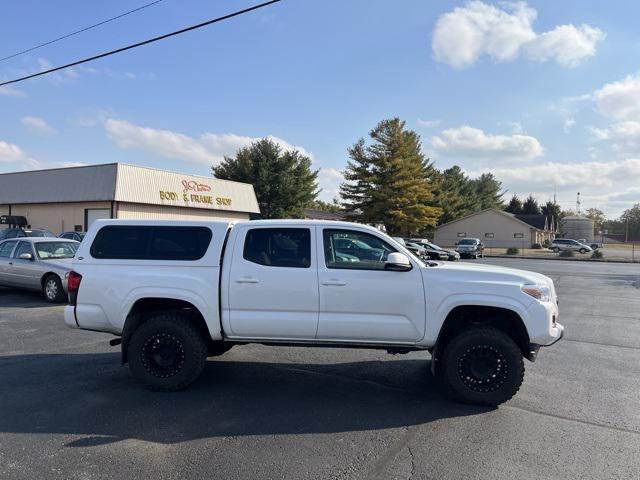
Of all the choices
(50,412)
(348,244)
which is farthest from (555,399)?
→ (50,412)

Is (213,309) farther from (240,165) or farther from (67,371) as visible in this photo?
(240,165)

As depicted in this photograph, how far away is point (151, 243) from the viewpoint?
5828 mm

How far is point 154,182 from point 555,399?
105 feet

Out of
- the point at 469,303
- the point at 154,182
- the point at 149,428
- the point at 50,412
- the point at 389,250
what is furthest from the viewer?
the point at 154,182

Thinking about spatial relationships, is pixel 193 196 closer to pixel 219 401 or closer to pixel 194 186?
pixel 194 186

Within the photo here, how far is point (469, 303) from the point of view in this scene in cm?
520

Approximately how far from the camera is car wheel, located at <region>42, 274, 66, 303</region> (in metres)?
11.6

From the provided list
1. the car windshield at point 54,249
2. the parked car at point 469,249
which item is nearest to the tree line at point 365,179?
the parked car at point 469,249

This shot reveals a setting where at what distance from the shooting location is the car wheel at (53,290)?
1165 centimetres

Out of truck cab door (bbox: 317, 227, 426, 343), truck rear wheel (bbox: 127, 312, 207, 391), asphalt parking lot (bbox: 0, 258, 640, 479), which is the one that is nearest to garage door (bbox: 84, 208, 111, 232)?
asphalt parking lot (bbox: 0, 258, 640, 479)

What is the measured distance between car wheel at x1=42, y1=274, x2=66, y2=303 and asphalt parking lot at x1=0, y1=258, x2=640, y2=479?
4.57m

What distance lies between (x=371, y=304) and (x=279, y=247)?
3.97 feet

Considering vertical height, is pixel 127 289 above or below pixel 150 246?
below

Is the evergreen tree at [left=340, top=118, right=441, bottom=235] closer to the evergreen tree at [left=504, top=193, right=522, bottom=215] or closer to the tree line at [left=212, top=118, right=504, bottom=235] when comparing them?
the tree line at [left=212, top=118, right=504, bottom=235]
